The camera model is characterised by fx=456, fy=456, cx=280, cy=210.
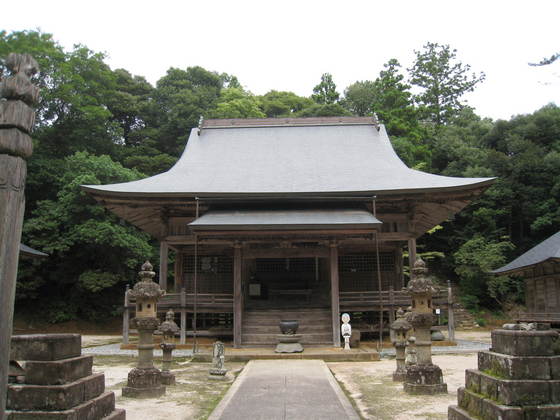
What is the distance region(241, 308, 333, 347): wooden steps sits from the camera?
42.9 ft

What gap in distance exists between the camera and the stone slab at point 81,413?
3656mm

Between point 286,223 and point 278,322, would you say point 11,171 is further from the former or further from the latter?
point 278,322

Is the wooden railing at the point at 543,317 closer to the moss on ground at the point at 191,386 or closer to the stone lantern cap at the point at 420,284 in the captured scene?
the stone lantern cap at the point at 420,284

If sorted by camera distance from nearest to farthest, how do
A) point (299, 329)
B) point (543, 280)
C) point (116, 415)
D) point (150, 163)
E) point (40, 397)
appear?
point (40, 397)
point (116, 415)
point (299, 329)
point (543, 280)
point (150, 163)

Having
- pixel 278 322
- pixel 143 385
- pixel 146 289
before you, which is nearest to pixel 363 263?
pixel 278 322

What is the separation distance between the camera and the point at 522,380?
12.6 feet

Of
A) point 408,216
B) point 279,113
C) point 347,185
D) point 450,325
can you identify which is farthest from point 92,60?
point 450,325

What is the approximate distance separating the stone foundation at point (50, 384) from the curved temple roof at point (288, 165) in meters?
10.2

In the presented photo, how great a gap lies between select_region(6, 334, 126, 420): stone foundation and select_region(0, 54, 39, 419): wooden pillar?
0.96 meters

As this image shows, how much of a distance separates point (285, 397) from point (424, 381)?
211 centimetres

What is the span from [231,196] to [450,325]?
26.1 ft

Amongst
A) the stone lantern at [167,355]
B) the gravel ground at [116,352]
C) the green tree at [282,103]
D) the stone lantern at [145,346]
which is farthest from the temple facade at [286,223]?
the green tree at [282,103]

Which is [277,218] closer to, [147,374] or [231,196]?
[231,196]

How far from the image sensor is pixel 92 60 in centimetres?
2766
